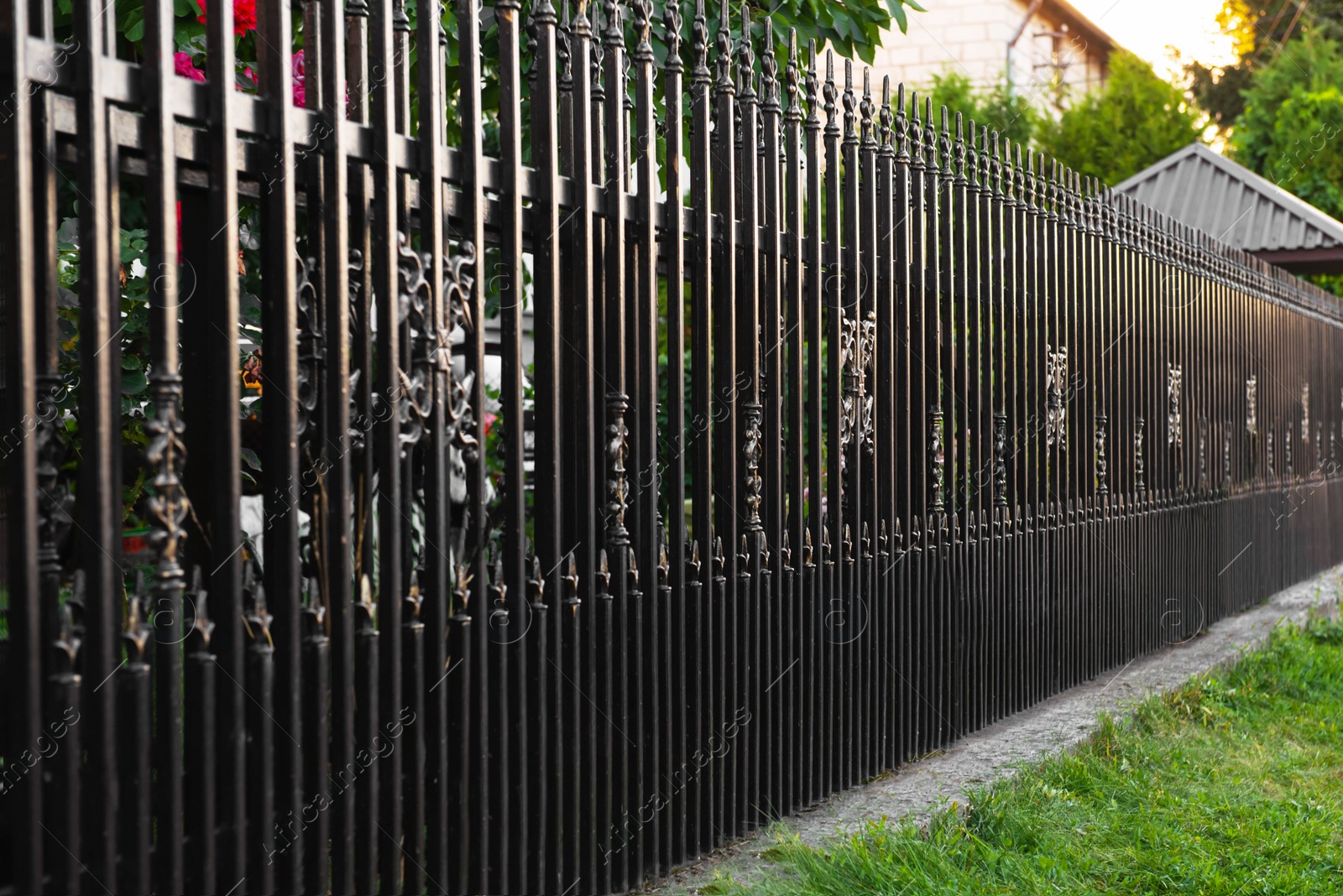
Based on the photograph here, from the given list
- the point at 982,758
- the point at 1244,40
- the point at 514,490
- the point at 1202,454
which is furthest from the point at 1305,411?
the point at 1244,40

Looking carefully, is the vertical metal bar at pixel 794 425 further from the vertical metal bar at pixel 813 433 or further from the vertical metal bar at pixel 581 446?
the vertical metal bar at pixel 581 446

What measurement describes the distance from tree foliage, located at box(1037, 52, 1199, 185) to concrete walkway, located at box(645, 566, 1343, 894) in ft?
43.8

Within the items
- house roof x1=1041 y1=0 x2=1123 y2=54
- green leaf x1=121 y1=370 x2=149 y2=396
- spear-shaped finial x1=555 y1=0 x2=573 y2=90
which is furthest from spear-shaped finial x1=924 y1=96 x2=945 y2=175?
house roof x1=1041 y1=0 x2=1123 y2=54

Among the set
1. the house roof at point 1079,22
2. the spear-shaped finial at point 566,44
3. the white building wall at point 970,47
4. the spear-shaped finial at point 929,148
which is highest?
the house roof at point 1079,22

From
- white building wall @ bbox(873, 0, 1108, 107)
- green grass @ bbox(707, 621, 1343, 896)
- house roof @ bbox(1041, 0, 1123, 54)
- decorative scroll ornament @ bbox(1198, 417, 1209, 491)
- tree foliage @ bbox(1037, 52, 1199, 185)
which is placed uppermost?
house roof @ bbox(1041, 0, 1123, 54)

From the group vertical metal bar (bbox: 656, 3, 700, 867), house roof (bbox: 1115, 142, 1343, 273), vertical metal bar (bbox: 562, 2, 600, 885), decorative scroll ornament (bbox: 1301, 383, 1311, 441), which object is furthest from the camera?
house roof (bbox: 1115, 142, 1343, 273)

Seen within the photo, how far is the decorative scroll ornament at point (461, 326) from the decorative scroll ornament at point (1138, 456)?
4802 mm

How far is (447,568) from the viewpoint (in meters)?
2.73

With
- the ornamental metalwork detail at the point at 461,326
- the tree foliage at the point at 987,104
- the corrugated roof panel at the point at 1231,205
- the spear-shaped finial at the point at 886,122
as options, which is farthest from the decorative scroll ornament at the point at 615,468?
the tree foliage at the point at 987,104

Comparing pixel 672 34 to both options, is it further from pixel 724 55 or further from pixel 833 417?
pixel 833 417

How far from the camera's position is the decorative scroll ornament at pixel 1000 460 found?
5.23 meters

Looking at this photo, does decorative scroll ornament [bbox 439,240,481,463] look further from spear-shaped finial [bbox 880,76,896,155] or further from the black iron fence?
spear-shaped finial [bbox 880,76,896,155]

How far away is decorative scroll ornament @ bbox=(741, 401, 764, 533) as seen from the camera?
146 inches

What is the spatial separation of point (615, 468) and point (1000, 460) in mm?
2609
